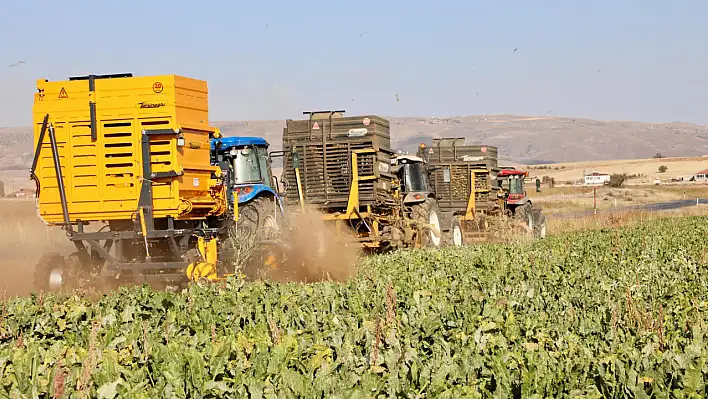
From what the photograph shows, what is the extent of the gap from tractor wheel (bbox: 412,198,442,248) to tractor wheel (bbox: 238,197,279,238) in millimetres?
6816

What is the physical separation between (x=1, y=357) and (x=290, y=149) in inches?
555

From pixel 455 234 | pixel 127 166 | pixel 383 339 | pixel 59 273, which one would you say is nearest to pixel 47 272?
pixel 59 273

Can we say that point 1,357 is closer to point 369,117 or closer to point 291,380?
point 291,380

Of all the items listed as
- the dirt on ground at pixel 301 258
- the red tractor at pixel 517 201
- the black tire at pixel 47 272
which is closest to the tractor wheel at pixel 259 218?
the dirt on ground at pixel 301 258

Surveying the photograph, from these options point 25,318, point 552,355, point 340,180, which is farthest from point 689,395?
point 340,180

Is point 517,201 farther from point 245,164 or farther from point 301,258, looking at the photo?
point 245,164

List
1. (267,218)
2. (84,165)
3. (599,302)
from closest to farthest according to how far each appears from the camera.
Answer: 1. (599,302)
2. (84,165)
3. (267,218)

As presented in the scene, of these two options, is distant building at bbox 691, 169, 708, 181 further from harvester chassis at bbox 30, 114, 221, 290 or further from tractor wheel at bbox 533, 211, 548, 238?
harvester chassis at bbox 30, 114, 221, 290

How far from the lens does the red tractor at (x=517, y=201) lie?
1287 inches

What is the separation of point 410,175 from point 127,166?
35.0 feet

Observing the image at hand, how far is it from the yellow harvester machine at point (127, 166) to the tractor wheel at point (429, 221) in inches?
374

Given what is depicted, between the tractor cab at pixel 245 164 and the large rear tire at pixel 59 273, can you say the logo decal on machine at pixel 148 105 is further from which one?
the large rear tire at pixel 59 273

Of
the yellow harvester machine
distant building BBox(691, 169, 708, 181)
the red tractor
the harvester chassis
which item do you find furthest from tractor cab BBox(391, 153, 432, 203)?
distant building BBox(691, 169, 708, 181)

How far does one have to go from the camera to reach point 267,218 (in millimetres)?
16641
